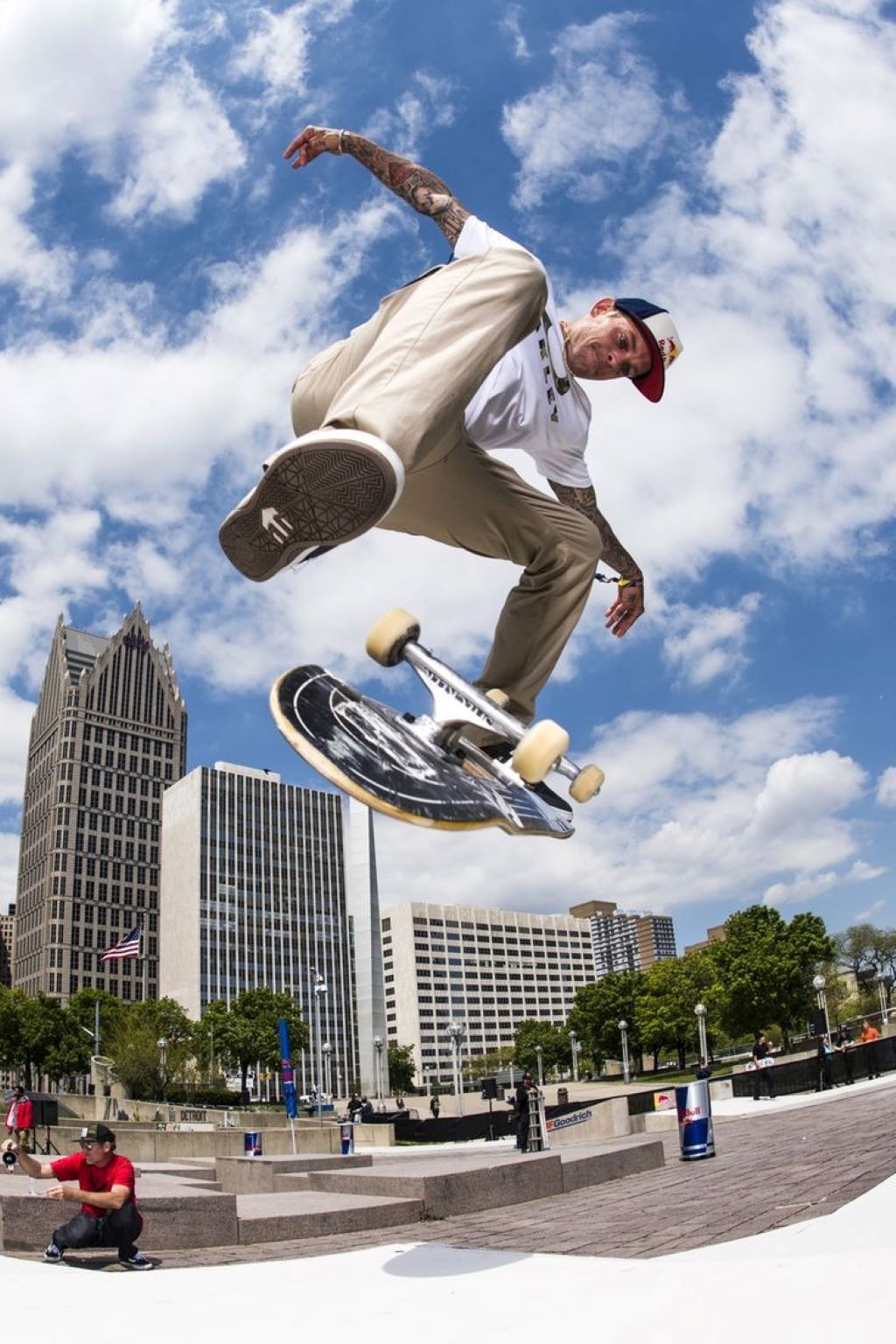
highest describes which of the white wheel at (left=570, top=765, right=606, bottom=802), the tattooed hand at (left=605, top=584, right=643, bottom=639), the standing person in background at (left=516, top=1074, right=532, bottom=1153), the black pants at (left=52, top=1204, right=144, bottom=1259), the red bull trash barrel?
the tattooed hand at (left=605, top=584, right=643, bottom=639)

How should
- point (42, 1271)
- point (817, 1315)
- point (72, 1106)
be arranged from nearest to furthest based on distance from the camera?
1. point (817, 1315)
2. point (42, 1271)
3. point (72, 1106)

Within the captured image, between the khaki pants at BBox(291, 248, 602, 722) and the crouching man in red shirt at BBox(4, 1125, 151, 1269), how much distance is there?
20.0 feet

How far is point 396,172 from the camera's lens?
4.95 meters

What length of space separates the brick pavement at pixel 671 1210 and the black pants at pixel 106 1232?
0.47 m

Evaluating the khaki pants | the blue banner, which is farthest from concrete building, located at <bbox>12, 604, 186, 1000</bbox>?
the khaki pants

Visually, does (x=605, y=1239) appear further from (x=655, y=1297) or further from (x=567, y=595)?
(x=567, y=595)

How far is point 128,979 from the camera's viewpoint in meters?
144

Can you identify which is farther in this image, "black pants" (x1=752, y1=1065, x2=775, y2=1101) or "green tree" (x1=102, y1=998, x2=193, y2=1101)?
"green tree" (x1=102, y1=998, x2=193, y2=1101)

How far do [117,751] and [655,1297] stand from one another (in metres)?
163

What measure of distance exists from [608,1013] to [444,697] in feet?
325

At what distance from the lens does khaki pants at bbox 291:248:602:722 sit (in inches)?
147

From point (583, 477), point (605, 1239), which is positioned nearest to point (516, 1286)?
point (605, 1239)

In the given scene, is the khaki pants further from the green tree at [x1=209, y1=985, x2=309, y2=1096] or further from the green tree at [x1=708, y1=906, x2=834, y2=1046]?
the green tree at [x1=209, y1=985, x2=309, y2=1096]

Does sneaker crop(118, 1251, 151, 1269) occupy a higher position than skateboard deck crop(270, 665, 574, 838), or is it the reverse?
skateboard deck crop(270, 665, 574, 838)
